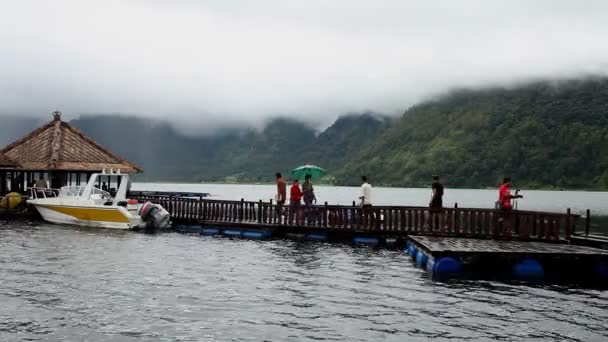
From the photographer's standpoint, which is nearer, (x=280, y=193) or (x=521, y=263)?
(x=521, y=263)

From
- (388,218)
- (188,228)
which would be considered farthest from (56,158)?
(388,218)

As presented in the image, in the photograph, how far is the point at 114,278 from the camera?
2078cm

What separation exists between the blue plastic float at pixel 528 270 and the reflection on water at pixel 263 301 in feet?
5.09

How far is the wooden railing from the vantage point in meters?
27.1

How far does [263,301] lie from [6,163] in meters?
31.4

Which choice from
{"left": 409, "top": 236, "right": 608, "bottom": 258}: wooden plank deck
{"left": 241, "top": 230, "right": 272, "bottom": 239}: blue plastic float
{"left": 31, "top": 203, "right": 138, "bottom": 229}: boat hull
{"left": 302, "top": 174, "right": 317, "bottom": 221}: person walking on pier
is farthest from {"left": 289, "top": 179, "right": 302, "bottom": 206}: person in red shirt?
{"left": 31, "top": 203, "right": 138, "bottom": 229}: boat hull

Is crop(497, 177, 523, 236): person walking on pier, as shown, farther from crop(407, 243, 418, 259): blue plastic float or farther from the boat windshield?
the boat windshield

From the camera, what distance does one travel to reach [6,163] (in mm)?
41844

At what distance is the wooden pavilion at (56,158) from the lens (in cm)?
4325

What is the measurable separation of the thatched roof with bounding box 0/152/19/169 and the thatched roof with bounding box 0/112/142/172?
2.97 feet

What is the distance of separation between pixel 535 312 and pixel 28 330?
13199 millimetres

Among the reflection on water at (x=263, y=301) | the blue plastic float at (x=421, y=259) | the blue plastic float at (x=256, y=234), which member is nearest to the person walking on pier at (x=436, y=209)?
the reflection on water at (x=263, y=301)

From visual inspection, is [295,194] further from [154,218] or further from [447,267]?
[447,267]

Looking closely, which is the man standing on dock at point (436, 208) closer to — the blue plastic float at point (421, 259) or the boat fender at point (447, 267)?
the blue plastic float at point (421, 259)
